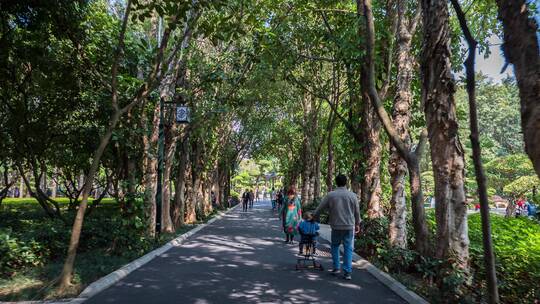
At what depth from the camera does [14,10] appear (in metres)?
8.38

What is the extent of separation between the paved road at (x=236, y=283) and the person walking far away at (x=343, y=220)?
13.5 inches

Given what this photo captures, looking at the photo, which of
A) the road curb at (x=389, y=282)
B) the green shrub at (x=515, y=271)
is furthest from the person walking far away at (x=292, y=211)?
the green shrub at (x=515, y=271)

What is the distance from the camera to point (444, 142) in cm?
629

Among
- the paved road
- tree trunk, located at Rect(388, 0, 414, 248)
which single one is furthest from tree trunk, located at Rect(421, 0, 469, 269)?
tree trunk, located at Rect(388, 0, 414, 248)

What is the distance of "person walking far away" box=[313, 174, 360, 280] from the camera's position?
800 centimetres

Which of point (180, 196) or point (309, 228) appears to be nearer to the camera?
point (309, 228)

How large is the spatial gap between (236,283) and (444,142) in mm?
3847

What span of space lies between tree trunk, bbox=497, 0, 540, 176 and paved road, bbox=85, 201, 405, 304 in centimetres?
392

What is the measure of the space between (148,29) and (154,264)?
323 inches

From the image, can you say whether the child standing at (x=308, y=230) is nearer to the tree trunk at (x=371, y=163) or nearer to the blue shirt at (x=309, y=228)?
the blue shirt at (x=309, y=228)

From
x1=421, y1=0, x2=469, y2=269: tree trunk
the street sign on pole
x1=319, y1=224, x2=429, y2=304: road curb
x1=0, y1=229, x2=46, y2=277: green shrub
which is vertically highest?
the street sign on pole

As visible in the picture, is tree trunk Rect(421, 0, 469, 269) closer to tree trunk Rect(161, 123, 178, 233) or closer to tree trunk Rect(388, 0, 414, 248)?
tree trunk Rect(388, 0, 414, 248)

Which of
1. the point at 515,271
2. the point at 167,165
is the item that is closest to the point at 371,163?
the point at 515,271

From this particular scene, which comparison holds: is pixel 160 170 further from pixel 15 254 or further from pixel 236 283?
pixel 236 283
